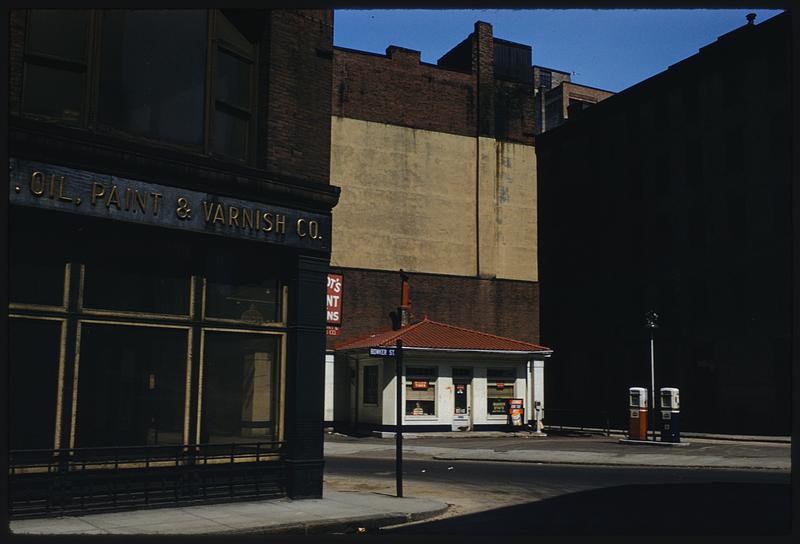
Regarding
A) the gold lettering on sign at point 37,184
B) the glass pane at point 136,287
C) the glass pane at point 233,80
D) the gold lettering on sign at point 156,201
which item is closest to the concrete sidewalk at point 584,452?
the glass pane at point 136,287

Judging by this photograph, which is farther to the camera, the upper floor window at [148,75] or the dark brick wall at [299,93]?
the dark brick wall at [299,93]

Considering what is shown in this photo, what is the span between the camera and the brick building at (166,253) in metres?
12.1

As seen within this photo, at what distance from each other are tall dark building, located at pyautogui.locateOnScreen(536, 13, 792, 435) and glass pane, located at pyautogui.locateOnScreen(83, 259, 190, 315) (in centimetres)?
2964

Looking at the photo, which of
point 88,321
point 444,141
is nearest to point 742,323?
point 444,141

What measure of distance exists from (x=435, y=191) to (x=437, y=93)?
5.00m

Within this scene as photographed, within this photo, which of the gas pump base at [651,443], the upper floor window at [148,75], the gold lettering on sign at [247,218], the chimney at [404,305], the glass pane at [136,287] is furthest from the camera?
the chimney at [404,305]

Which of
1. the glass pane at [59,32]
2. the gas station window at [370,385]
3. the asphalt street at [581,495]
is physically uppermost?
the glass pane at [59,32]

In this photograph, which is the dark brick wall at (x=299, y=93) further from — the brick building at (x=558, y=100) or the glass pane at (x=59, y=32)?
the brick building at (x=558, y=100)

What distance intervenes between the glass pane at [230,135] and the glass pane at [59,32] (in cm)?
248

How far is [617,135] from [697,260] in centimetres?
961

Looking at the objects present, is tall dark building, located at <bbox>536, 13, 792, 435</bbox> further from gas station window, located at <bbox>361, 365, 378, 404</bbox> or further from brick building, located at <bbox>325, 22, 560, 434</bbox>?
gas station window, located at <bbox>361, 365, 378, 404</bbox>

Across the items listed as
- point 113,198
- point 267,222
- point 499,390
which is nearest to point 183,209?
point 113,198

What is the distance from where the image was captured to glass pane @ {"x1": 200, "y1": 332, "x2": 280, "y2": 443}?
45.8 feet

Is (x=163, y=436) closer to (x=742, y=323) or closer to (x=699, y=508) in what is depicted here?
(x=699, y=508)
